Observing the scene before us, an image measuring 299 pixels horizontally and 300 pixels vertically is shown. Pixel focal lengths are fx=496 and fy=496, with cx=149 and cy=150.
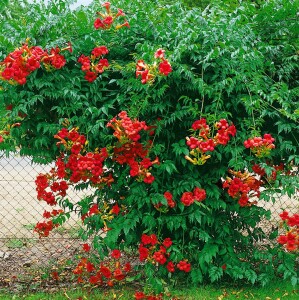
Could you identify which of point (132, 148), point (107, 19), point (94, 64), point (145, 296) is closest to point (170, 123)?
point (132, 148)

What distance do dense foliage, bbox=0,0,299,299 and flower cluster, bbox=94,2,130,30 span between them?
11 cm

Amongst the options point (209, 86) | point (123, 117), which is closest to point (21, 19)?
point (123, 117)

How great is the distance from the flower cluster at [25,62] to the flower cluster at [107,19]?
284 mm

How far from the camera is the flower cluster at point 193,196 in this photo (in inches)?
133

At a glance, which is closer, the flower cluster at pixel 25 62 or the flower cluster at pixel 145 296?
the flower cluster at pixel 25 62

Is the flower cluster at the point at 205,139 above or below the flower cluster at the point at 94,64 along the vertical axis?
below

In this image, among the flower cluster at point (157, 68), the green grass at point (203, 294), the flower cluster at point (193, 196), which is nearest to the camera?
the flower cluster at point (157, 68)

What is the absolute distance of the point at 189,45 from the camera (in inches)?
131

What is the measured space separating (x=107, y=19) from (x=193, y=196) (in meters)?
1.36

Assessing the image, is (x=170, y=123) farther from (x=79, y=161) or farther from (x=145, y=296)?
(x=145, y=296)

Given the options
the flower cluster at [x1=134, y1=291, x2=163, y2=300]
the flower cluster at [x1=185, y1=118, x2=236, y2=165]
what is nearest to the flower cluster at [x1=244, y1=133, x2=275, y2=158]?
the flower cluster at [x1=185, y1=118, x2=236, y2=165]

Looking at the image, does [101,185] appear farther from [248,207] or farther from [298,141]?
[298,141]

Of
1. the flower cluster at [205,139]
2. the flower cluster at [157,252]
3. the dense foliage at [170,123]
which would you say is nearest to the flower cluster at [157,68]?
the dense foliage at [170,123]

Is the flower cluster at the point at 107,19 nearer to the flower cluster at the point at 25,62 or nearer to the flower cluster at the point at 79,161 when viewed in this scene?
the flower cluster at the point at 25,62
